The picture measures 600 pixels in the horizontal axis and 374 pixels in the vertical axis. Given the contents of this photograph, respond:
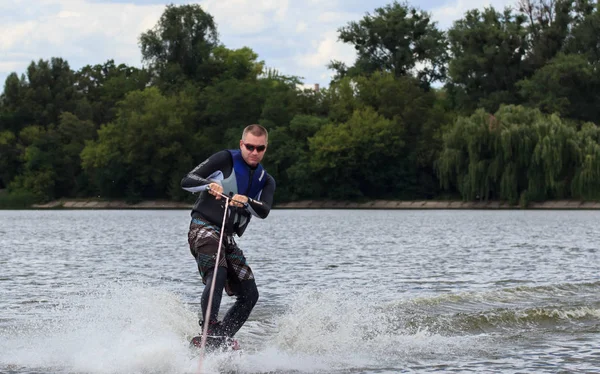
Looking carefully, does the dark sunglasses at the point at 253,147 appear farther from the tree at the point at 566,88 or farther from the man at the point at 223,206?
the tree at the point at 566,88

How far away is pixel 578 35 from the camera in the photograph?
9212 centimetres

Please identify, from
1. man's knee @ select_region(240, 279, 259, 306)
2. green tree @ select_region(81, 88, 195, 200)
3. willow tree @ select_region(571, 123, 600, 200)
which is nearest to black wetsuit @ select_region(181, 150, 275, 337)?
man's knee @ select_region(240, 279, 259, 306)

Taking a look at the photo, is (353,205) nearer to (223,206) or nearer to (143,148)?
(143,148)

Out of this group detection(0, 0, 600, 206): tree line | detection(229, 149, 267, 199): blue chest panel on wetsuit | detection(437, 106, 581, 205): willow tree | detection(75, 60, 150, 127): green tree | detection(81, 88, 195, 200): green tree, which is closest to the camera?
detection(229, 149, 267, 199): blue chest panel on wetsuit

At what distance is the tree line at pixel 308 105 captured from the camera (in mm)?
92688

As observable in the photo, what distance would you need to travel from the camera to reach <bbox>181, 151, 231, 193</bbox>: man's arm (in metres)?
10.5

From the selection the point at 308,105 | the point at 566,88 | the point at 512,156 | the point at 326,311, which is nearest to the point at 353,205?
the point at 308,105

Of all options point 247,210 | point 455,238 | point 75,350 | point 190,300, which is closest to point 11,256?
point 190,300

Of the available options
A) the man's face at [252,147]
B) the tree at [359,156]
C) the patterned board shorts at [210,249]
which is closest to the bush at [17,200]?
the tree at [359,156]

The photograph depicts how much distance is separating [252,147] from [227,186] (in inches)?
18.1

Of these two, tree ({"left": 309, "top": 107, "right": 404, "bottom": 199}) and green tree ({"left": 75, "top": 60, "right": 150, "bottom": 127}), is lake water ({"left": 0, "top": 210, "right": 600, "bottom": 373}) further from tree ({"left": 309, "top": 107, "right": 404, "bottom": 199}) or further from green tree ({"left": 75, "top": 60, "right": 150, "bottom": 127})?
green tree ({"left": 75, "top": 60, "right": 150, "bottom": 127})

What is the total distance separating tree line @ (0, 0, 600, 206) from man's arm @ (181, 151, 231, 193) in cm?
6503

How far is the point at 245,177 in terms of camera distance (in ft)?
35.4

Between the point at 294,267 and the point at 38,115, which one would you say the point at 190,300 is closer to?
the point at 294,267
